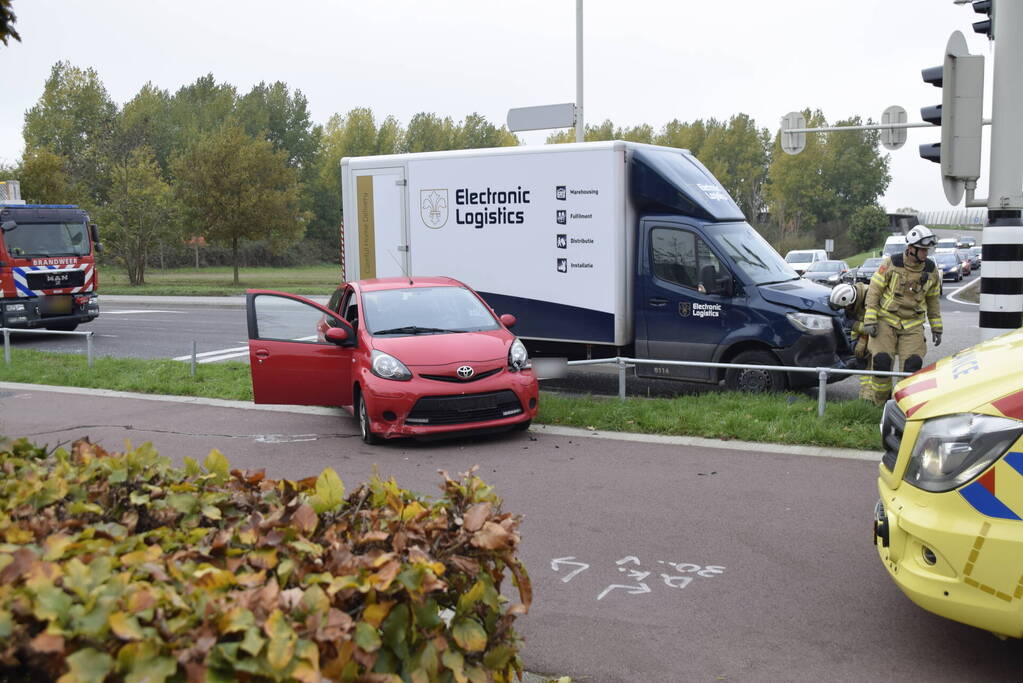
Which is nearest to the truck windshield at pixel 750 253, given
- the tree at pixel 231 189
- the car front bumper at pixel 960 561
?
the car front bumper at pixel 960 561

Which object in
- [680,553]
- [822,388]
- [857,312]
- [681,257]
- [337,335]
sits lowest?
[680,553]

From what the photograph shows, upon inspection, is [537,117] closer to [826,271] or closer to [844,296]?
[844,296]

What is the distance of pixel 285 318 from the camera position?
9.52 m

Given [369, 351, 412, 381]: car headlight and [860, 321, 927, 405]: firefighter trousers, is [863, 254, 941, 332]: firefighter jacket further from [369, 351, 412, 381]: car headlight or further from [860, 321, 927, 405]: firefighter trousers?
[369, 351, 412, 381]: car headlight

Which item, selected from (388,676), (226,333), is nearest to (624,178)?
(388,676)

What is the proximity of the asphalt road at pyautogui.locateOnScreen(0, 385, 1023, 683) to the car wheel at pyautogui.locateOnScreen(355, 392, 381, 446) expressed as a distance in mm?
111

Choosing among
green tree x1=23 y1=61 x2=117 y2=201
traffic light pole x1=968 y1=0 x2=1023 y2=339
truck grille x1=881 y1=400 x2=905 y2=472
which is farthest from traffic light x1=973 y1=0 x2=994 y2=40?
green tree x1=23 y1=61 x2=117 y2=201

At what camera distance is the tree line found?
41094mm

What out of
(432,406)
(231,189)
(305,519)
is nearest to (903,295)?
(432,406)

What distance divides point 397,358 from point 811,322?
4.34 metres

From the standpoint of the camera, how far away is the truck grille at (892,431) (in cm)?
419

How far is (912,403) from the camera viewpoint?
13.6ft

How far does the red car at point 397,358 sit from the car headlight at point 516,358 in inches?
0.5

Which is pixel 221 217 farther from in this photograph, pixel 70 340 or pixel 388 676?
pixel 388 676
